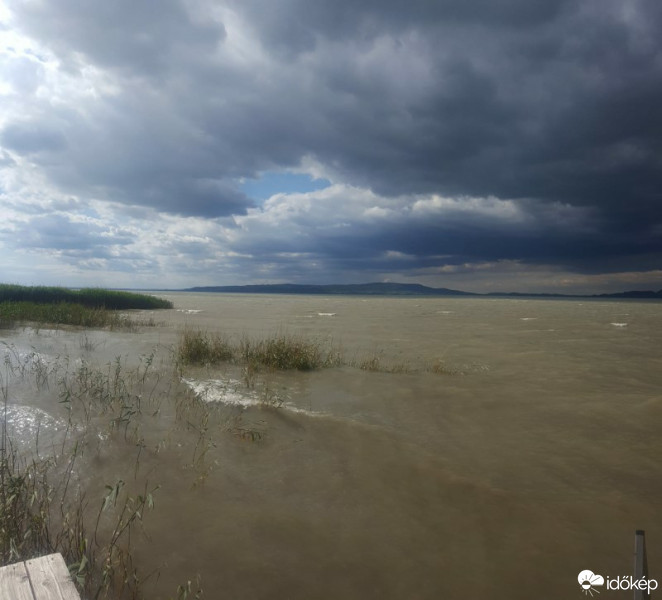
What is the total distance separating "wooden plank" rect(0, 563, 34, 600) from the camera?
1908mm

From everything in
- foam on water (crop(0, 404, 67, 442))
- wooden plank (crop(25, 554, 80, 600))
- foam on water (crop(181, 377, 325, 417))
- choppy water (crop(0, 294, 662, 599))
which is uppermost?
Answer: wooden plank (crop(25, 554, 80, 600))

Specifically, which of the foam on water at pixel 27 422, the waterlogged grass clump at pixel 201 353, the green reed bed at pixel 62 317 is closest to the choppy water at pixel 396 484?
the foam on water at pixel 27 422

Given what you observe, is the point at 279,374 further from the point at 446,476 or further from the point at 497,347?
the point at 497,347

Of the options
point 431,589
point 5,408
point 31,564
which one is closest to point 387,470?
point 431,589

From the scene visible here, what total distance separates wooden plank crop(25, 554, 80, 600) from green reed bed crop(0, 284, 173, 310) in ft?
76.6

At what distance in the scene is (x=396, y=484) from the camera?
4598mm

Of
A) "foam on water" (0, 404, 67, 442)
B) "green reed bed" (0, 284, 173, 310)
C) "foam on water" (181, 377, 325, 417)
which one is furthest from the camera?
"green reed bed" (0, 284, 173, 310)

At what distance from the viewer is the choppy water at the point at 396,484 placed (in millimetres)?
3305

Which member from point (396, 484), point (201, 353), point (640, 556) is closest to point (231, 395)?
point (201, 353)

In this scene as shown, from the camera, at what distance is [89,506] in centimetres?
393

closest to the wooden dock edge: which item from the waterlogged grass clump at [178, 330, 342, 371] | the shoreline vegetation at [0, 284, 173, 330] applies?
the waterlogged grass clump at [178, 330, 342, 371]

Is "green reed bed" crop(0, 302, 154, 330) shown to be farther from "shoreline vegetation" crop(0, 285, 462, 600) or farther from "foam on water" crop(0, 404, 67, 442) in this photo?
"foam on water" crop(0, 404, 67, 442)

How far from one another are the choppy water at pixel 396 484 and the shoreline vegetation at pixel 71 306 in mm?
9476

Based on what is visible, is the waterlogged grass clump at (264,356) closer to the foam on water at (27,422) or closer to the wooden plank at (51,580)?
the foam on water at (27,422)
